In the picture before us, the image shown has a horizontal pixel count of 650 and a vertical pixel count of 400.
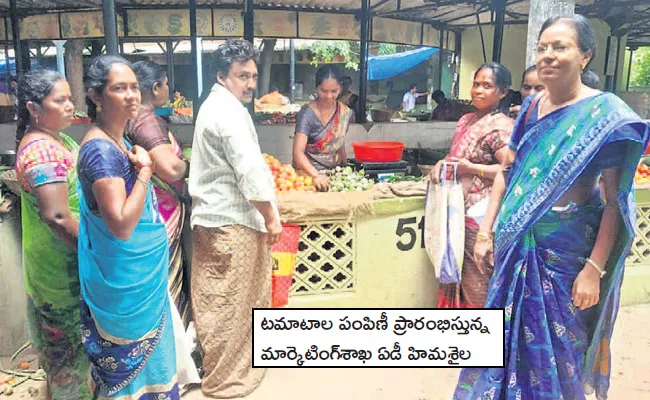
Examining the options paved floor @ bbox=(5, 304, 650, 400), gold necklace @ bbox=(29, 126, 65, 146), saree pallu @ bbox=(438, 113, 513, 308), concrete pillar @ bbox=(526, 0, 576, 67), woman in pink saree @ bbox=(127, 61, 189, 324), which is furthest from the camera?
concrete pillar @ bbox=(526, 0, 576, 67)

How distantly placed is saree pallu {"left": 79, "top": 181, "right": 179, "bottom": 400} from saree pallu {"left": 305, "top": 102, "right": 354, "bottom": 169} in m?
2.06

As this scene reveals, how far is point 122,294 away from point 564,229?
69.3 inches

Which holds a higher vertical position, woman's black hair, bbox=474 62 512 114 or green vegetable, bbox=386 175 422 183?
woman's black hair, bbox=474 62 512 114

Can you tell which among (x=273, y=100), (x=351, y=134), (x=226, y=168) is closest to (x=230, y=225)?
(x=226, y=168)

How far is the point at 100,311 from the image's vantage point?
82.1 inches

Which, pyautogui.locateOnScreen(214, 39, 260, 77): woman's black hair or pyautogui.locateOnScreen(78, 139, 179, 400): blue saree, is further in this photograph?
pyautogui.locateOnScreen(214, 39, 260, 77): woman's black hair

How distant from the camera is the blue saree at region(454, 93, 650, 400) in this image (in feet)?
6.51

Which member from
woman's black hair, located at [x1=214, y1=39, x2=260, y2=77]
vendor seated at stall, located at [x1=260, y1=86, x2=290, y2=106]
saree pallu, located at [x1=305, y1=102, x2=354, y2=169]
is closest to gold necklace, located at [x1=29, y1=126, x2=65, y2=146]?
woman's black hair, located at [x1=214, y1=39, x2=260, y2=77]

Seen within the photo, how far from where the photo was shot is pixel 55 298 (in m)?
2.54

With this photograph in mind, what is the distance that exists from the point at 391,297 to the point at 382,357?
1199mm

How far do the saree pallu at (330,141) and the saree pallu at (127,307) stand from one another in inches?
81.1

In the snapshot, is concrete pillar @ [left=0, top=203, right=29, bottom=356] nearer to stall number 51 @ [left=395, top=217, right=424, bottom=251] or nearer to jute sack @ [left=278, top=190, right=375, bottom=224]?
jute sack @ [left=278, top=190, right=375, bottom=224]

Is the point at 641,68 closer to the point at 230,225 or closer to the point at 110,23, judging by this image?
the point at 110,23

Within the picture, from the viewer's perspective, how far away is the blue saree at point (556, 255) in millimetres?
1985
